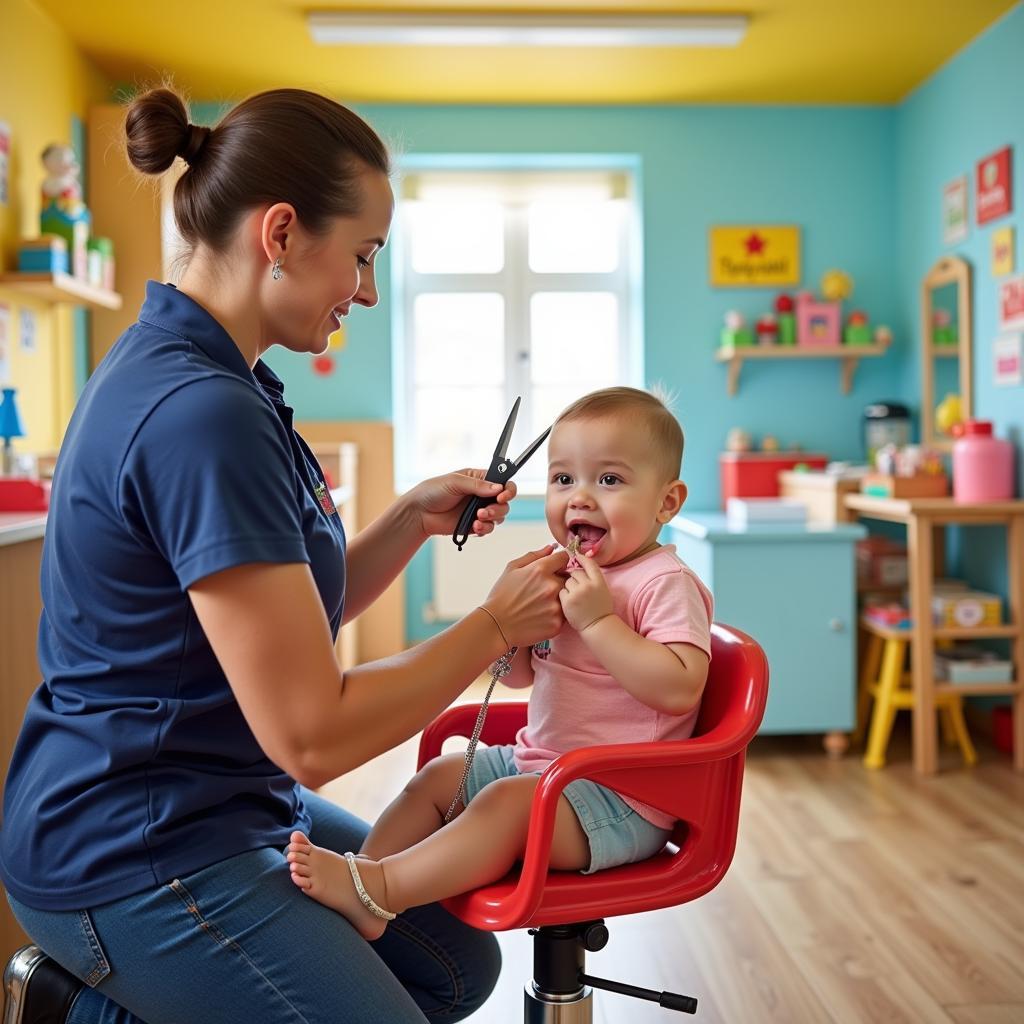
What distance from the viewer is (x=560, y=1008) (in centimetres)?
129

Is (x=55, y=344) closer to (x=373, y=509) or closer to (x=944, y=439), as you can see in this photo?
(x=373, y=509)

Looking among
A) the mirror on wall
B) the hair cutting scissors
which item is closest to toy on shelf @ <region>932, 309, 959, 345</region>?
the mirror on wall

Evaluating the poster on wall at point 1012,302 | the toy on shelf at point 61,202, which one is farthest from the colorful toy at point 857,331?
the toy on shelf at point 61,202

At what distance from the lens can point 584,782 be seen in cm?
128

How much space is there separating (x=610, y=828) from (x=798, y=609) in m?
2.59

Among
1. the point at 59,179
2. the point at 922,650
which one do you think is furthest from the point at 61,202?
the point at 922,650

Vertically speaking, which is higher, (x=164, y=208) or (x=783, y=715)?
(x=164, y=208)

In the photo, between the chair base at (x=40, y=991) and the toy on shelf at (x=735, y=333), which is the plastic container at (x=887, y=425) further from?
the chair base at (x=40, y=991)

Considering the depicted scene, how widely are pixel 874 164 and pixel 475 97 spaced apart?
183cm

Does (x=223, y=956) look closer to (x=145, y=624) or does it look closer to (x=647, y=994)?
(x=145, y=624)

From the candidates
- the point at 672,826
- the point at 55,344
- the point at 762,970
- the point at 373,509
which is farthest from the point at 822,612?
the point at 55,344

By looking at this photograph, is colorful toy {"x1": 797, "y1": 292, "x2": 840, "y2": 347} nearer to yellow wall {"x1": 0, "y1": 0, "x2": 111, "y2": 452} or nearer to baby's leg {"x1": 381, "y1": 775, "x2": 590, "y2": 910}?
yellow wall {"x1": 0, "y1": 0, "x2": 111, "y2": 452}

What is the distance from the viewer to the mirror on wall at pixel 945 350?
168 inches

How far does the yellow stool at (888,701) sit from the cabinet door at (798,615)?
4.1 inches
